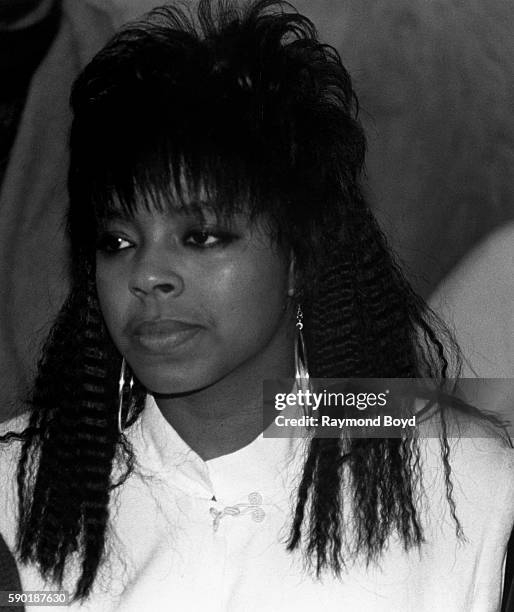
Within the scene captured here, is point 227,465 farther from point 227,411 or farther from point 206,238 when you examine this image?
point 206,238

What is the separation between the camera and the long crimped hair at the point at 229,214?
1.18m

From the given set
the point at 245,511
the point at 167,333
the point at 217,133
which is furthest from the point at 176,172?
the point at 245,511

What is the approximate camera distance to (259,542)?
125cm

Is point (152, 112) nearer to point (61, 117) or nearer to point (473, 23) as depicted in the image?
point (61, 117)

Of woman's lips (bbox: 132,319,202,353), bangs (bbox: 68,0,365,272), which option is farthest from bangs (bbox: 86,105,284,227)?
woman's lips (bbox: 132,319,202,353)

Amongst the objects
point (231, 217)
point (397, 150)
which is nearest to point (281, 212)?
point (231, 217)

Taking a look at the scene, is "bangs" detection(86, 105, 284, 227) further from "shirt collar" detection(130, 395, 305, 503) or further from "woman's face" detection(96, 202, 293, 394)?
"shirt collar" detection(130, 395, 305, 503)

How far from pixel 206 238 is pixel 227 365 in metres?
0.16

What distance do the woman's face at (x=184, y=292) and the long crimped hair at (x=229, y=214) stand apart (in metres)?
0.03

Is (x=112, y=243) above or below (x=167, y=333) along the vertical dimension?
above

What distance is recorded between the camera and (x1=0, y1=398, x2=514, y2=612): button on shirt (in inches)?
48.3

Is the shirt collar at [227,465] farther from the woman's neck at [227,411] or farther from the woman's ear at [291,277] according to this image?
the woman's ear at [291,277]

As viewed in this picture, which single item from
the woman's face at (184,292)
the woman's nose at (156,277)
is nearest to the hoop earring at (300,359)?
the woman's face at (184,292)

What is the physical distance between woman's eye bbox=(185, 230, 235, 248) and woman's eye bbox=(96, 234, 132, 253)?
8 centimetres
